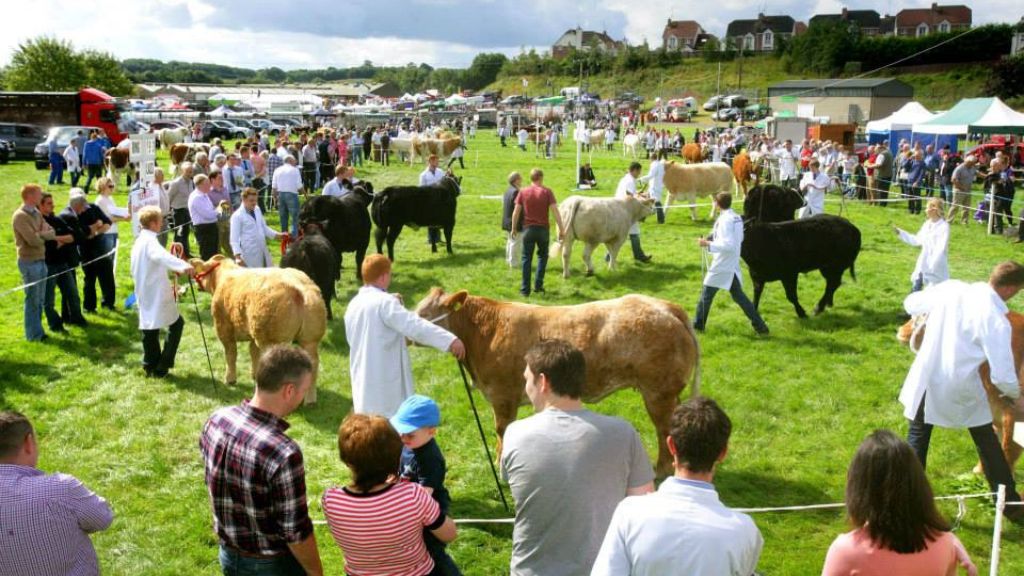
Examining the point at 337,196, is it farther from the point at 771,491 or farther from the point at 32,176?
the point at 32,176

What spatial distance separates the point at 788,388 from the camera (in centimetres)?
870

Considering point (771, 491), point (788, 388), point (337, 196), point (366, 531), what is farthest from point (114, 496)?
point (337, 196)

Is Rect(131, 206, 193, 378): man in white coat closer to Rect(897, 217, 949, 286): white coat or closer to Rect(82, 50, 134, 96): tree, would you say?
Rect(897, 217, 949, 286): white coat

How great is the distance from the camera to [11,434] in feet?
10.8

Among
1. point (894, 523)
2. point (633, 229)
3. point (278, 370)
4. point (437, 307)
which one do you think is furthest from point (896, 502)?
point (633, 229)

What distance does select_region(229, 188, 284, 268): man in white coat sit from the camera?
1059cm

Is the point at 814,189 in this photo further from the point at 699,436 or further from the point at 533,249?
the point at 699,436

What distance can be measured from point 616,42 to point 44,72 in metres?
109

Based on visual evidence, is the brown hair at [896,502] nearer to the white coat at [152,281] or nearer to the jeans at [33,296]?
the white coat at [152,281]

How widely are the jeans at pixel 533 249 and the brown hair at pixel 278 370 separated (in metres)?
8.68

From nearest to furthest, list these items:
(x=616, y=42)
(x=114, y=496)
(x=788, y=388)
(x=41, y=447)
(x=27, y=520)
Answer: (x=27, y=520)
(x=114, y=496)
(x=41, y=447)
(x=788, y=388)
(x=616, y=42)

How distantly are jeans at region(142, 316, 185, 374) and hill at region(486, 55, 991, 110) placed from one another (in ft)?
225

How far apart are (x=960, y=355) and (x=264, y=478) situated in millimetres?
4422

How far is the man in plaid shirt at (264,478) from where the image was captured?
336 cm
